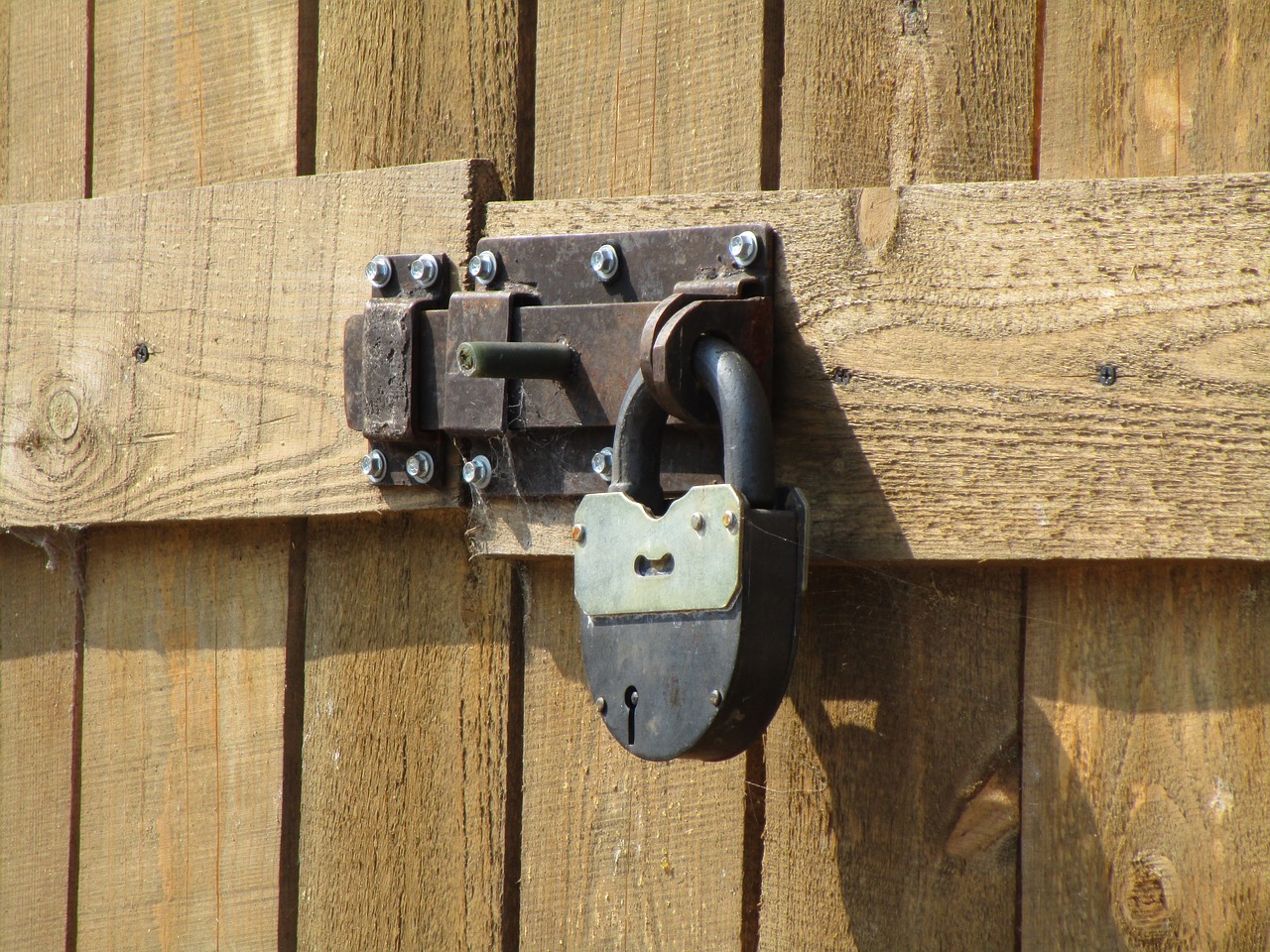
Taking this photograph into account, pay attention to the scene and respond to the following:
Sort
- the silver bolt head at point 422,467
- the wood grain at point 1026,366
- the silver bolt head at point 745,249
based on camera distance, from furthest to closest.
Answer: the silver bolt head at point 422,467 → the silver bolt head at point 745,249 → the wood grain at point 1026,366

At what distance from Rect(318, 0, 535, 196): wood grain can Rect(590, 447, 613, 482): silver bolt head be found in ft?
0.80

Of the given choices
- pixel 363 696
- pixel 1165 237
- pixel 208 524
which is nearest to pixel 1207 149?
pixel 1165 237

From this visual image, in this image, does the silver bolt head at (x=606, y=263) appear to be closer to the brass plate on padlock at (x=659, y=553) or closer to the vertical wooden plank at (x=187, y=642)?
the brass plate on padlock at (x=659, y=553)

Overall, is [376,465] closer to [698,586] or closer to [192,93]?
[698,586]

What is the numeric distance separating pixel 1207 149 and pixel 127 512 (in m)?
0.90

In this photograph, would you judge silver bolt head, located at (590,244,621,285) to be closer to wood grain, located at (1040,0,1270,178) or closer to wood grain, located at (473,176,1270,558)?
wood grain, located at (473,176,1270,558)

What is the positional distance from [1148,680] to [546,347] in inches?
17.9

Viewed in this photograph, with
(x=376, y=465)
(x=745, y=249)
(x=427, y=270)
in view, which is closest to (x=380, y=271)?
(x=427, y=270)

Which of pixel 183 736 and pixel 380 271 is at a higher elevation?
pixel 380 271

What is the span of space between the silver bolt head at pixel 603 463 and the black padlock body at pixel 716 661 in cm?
12

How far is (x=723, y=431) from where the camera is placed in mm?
743

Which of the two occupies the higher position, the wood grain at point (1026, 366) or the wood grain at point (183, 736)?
the wood grain at point (1026, 366)

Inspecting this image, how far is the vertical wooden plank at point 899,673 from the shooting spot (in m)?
0.79

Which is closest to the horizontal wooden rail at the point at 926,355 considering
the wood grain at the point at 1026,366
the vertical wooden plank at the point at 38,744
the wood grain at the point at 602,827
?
the wood grain at the point at 1026,366
